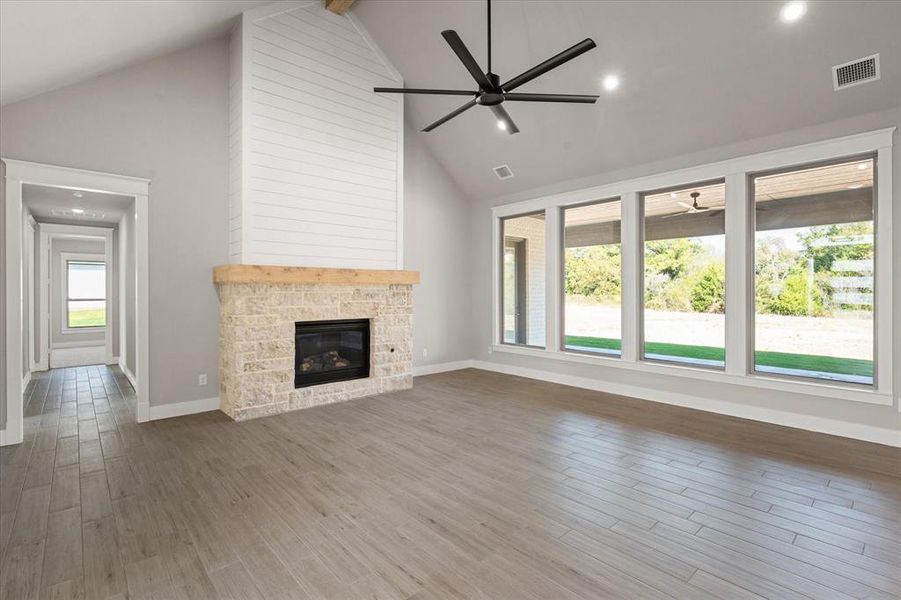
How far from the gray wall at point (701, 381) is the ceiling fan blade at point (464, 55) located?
2.94m

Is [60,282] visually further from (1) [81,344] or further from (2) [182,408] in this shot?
(2) [182,408]

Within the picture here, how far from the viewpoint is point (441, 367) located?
291 inches

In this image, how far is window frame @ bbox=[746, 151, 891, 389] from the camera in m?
4.05

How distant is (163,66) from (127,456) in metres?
3.96

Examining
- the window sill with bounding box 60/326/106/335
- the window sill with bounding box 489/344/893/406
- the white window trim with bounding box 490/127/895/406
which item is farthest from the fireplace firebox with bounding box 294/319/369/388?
the window sill with bounding box 60/326/106/335

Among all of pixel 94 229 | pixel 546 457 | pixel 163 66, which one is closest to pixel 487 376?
pixel 546 457

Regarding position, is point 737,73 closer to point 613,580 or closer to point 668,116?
point 668,116

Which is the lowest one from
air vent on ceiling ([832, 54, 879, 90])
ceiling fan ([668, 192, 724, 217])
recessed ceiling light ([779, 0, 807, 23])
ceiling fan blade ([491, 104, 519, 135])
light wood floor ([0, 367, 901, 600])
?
light wood floor ([0, 367, 901, 600])

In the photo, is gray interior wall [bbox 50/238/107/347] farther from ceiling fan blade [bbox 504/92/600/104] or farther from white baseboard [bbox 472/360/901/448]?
ceiling fan blade [bbox 504/92/600/104]

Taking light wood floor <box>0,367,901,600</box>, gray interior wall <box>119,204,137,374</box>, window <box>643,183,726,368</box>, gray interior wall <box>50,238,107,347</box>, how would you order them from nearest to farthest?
light wood floor <box>0,367,901,600</box>
window <box>643,183,726,368</box>
gray interior wall <box>119,204,137,374</box>
gray interior wall <box>50,238,107,347</box>

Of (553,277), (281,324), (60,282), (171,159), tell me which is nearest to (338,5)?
(171,159)

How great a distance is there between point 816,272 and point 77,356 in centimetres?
1169

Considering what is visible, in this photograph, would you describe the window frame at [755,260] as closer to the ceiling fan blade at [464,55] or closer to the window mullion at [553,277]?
the window mullion at [553,277]

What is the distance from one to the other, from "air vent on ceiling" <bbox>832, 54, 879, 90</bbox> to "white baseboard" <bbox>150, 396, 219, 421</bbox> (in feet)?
22.7
